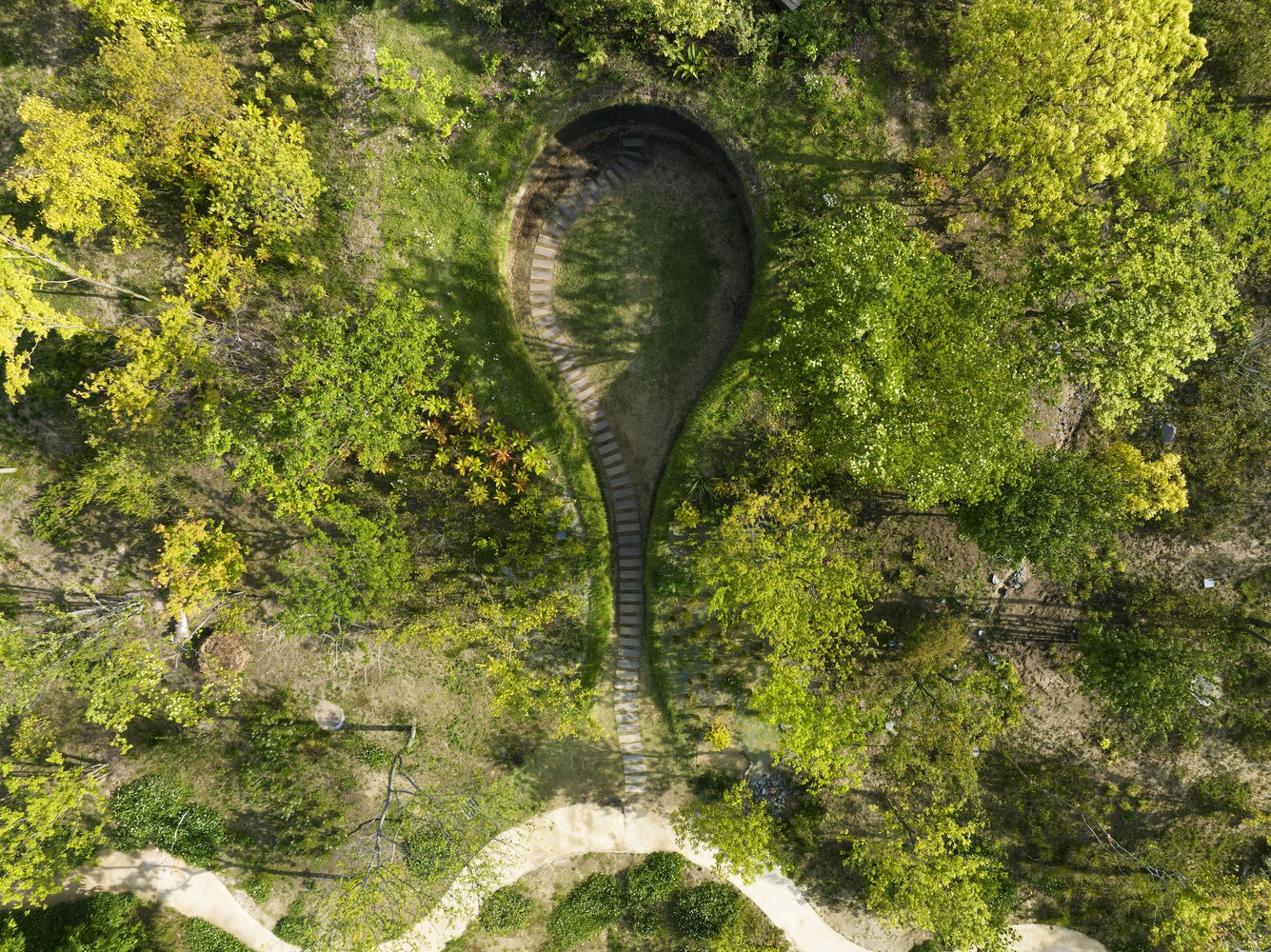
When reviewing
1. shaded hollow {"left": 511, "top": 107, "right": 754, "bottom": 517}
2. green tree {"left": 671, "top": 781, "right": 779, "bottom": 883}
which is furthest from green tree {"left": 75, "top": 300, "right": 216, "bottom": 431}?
green tree {"left": 671, "top": 781, "right": 779, "bottom": 883}

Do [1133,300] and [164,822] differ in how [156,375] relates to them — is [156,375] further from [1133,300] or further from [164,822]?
[1133,300]

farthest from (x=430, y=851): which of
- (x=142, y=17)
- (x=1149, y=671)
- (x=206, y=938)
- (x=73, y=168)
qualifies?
(x=142, y=17)

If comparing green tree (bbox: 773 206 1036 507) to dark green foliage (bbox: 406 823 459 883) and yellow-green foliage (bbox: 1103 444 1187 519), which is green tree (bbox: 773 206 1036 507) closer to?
yellow-green foliage (bbox: 1103 444 1187 519)

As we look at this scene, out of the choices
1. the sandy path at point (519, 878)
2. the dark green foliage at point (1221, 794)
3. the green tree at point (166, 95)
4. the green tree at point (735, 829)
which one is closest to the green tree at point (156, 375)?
the green tree at point (166, 95)

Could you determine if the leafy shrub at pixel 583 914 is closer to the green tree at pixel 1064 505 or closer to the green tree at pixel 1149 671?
the green tree at pixel 1064 505

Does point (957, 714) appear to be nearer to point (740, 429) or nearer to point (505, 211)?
point (740, 429)

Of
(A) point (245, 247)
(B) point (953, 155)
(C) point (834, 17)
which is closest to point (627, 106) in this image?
(C) point (834, 17)
